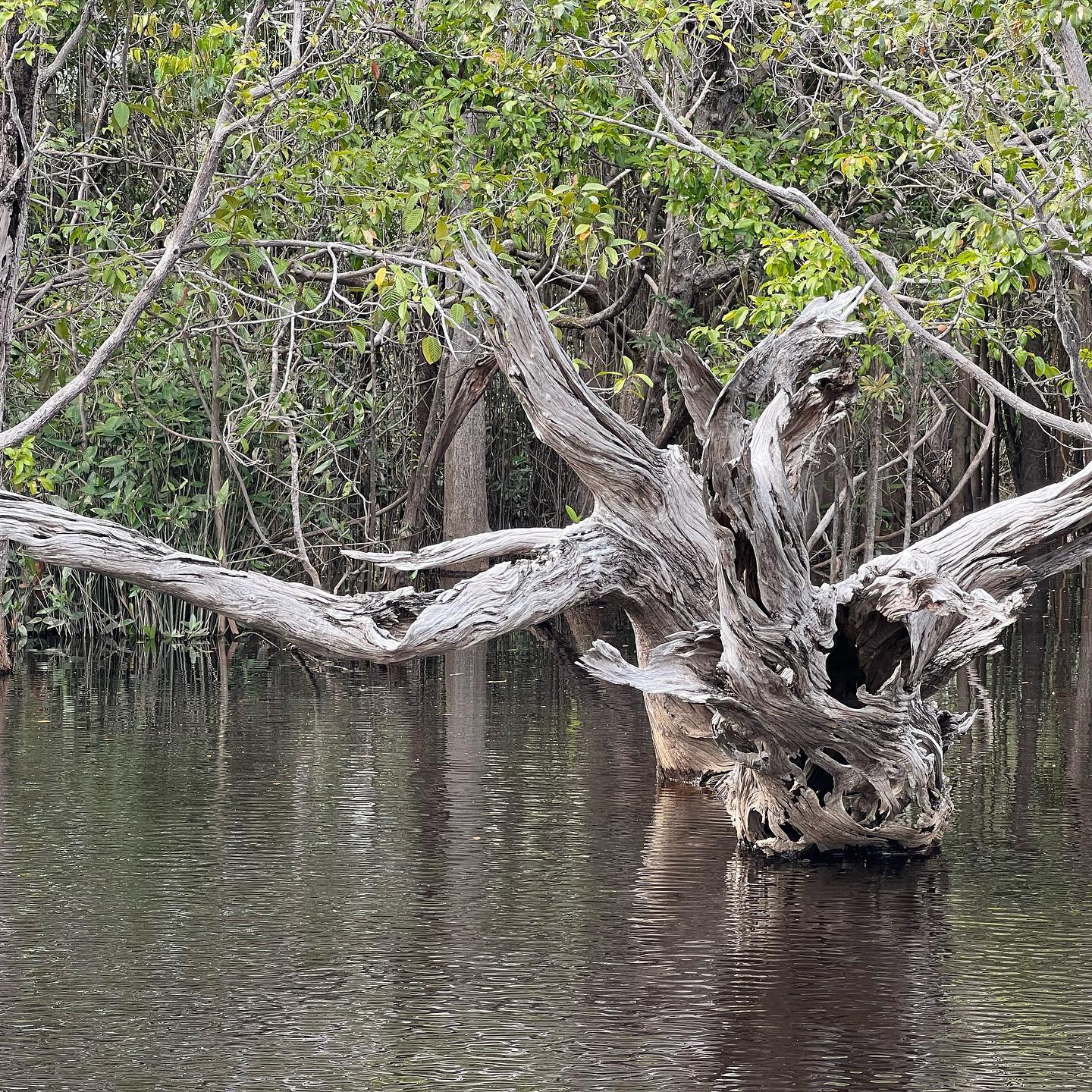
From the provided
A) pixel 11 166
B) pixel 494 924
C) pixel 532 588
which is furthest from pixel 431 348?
pixel 494 924

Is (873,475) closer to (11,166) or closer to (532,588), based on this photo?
(532,588)

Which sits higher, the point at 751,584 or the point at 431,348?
the point at 431,348

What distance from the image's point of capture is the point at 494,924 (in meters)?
6.84

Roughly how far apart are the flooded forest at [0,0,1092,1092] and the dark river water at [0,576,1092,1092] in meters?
0.03

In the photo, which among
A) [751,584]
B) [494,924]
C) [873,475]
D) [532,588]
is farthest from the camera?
[873,475]

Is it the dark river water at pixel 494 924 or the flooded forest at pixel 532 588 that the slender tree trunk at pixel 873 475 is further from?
the dark river water at pixel 494 924

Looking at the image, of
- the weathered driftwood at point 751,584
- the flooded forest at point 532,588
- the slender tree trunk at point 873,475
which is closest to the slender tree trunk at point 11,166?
the flooded forest at point 532,588

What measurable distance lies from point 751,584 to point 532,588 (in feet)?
4.09

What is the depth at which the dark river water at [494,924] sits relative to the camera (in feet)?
17.5

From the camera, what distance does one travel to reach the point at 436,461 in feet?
52.6

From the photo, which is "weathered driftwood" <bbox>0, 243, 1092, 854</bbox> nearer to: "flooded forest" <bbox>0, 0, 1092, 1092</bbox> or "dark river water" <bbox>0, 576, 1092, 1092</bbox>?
"flooded forest" <bbox>0, 0, 1092, 1092</bbox>

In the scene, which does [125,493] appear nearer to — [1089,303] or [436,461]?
[436,461]

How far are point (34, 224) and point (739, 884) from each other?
810 cm

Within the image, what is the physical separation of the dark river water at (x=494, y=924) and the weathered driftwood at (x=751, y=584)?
→ 18.0 inches
